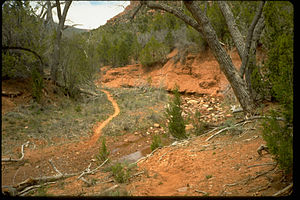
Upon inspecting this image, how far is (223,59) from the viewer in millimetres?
3439

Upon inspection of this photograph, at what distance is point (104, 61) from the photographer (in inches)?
590

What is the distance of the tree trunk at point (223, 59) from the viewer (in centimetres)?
322

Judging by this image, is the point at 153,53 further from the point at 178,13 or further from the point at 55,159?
the point at 55,159

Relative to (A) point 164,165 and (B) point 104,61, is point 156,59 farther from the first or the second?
(A) point 164,165

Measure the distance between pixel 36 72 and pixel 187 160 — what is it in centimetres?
204

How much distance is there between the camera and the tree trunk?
10.6 ft

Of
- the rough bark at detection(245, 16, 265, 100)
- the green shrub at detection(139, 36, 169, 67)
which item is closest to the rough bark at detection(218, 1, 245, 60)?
the rough bark at detection(245, 16, 265, 100)

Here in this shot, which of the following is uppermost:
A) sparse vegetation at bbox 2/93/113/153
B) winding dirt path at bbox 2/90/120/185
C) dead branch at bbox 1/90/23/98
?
dead branch at bbox 1/90/23/98

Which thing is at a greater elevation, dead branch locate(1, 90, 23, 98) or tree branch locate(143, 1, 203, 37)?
tree branch locate(143, 1, 203, 37)

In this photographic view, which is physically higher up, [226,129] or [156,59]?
[156,59]

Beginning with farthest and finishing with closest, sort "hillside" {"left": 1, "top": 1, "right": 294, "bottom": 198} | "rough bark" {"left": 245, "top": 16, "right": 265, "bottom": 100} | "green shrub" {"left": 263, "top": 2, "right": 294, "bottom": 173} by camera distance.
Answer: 1. "rough bark" {"left": 245, "top": 16, "right": 265, "bottom": 100}
2. "hillside" {"left": 1, "top": 1, "right": 294, "bottom": 198}
3. "green shrub" {"left": 263, "top": 2, "right": 294, "bottom": 173}

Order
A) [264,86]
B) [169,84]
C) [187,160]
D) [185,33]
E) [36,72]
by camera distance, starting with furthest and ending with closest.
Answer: [185,33] < [169,84] < [264,86] < [187,160] < [36,72]

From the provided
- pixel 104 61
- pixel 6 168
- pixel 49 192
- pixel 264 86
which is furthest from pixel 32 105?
pixel 104 61

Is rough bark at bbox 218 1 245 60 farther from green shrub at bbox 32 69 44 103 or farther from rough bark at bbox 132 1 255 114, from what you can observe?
green shrub at bbox 32 69 44 103
